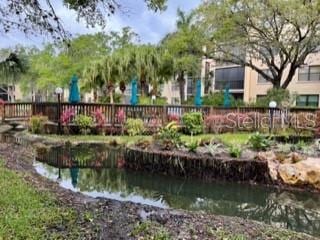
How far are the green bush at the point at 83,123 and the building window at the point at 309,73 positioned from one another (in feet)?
68.2

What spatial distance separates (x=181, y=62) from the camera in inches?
1051

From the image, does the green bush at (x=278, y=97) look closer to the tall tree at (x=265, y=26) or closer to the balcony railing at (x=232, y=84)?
the tall tree at (x=265, y=26)

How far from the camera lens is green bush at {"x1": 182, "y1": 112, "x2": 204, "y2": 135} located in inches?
678

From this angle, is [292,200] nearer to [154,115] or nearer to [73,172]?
[73,172]

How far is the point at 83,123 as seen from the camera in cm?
1653

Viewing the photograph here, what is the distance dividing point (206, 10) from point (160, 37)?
39.8 ft

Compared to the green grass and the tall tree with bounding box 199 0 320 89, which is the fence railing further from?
the green grass

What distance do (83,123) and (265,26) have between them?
37.6ft

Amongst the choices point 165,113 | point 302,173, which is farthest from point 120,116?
point 302,173

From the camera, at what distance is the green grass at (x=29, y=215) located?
4234 millimetres

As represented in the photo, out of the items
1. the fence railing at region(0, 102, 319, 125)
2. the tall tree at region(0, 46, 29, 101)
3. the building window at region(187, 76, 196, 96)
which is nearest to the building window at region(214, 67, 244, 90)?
the building window at region(187, 76, 196, 96)

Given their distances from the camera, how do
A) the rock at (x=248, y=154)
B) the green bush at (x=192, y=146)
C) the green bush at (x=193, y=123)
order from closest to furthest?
the rock at (x=248, y=154) → the green bush at (x=192, y=146) → the green bush at (x=193, y=123)

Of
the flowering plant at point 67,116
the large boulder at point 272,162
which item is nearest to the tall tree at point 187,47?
the flowering plant at point 67,116

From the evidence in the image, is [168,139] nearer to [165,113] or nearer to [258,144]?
[258,144]
